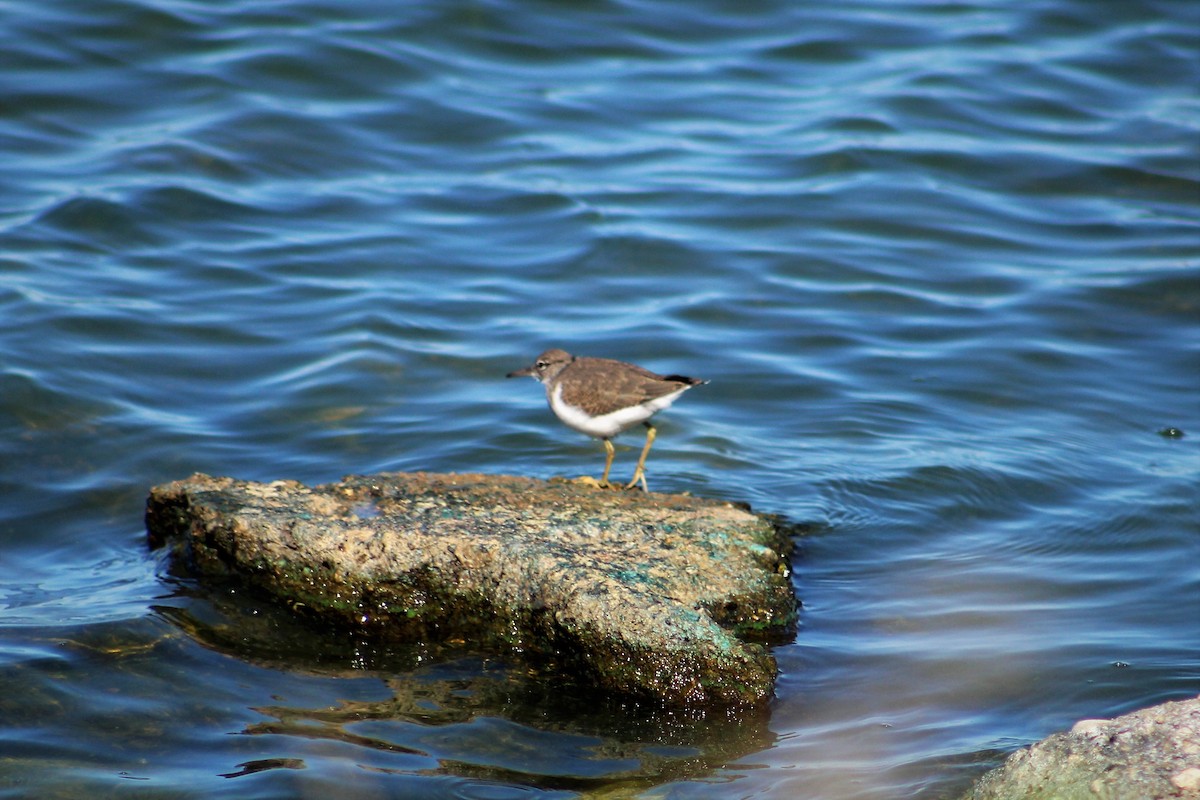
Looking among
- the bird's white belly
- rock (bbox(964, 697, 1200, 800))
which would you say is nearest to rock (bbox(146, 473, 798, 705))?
the bird's white belly

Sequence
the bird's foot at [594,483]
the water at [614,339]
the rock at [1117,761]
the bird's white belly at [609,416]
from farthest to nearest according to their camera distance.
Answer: the bird's white belly at [609,416] → the bird's foot at [594,483] → the water at [614,339] → the rock at [1117,761]

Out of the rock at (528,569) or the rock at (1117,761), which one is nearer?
the rock at (1117,761)

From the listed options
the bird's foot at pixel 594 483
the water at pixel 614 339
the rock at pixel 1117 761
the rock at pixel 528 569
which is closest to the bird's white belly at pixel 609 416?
the bird's foot at pixel 594 483

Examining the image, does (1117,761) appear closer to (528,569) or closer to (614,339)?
(528,569)

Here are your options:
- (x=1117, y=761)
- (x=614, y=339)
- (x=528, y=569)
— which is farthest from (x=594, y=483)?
(x=1117, y=761)

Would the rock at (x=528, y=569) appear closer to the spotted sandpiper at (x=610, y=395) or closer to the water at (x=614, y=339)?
the water at (x=614, y=339)

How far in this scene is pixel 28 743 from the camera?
15.7 ft

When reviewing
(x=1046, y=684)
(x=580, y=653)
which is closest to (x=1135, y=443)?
(x=1046, y=684)

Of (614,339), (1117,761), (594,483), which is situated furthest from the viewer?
Answer: (614,339)

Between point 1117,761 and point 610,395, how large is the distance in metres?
3.35

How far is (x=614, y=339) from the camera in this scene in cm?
956

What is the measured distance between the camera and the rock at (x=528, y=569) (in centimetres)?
505

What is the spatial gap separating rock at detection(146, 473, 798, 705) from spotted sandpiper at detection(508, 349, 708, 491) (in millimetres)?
621

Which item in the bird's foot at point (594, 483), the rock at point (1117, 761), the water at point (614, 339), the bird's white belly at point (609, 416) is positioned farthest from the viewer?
the bird's white belly at point (609, 416)
